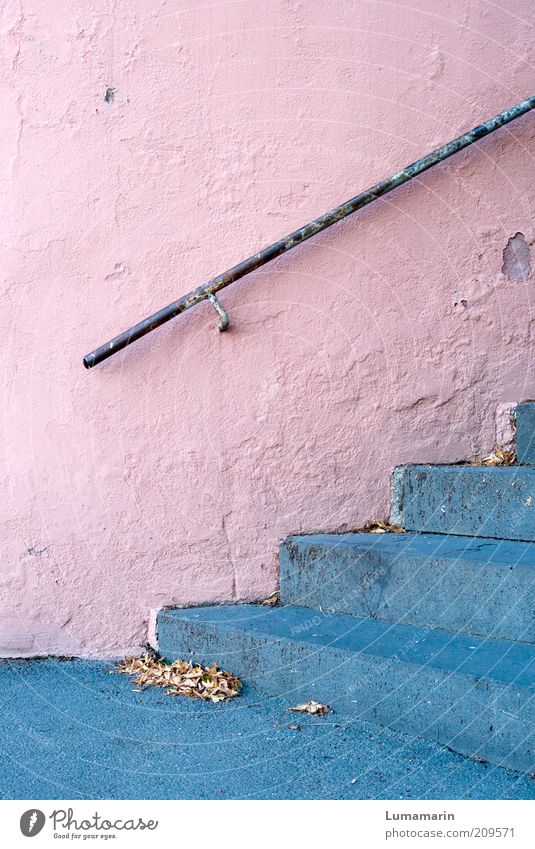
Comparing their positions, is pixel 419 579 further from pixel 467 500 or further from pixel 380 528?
pixel 380 528

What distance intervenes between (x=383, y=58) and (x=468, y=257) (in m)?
0.72

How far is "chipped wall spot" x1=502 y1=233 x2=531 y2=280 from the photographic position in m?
3.03

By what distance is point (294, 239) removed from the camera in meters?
2.76

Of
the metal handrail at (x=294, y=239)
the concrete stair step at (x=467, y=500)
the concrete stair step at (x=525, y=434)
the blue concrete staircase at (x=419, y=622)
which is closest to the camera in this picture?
the blue concrete staircase at (x=419, y=622)

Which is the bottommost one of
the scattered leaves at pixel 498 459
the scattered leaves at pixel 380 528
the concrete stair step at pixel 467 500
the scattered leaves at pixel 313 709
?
the scattered leaves at pixel 313 709

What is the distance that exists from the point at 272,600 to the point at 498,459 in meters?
0.88

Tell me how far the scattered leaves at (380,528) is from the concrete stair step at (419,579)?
5 cm

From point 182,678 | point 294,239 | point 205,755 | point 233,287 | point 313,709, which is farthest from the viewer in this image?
point 233,287

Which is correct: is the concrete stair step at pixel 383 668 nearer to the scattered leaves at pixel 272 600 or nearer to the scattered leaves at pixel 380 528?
the scattered leaves at pixel 272 600

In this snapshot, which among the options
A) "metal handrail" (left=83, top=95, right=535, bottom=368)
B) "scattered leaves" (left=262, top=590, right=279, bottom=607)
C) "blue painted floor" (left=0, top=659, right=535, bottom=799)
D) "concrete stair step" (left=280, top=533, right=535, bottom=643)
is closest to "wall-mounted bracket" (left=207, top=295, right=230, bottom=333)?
"metal handrail" (left=83, top=95, right=535, bottom=368)

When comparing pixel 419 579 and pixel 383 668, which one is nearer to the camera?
pixel 383 668

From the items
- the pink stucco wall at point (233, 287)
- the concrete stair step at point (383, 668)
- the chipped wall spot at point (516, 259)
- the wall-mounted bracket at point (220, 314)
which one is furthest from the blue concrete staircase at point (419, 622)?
the wall-mounted bracket at point (220, 314)

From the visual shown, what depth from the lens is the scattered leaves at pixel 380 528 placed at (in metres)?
2.88

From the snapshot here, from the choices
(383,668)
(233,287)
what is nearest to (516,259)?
(233,287)
